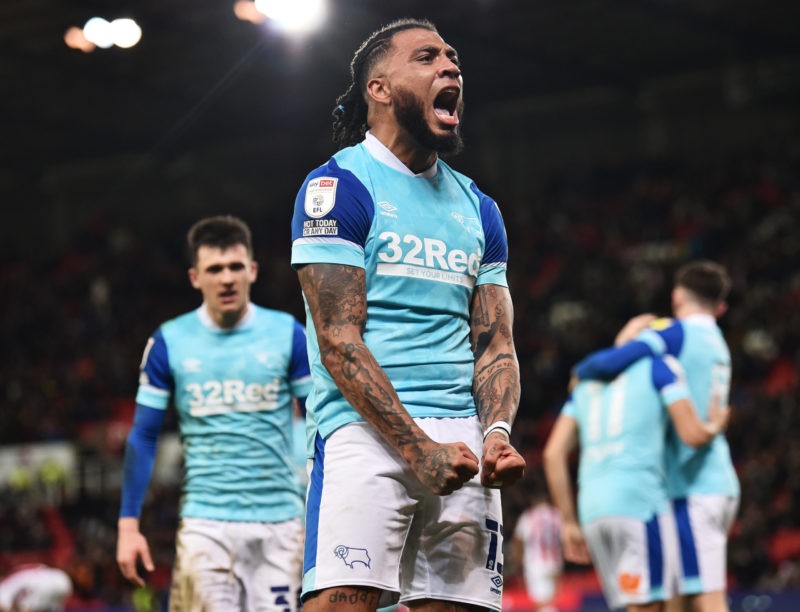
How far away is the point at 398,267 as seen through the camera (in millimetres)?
3502

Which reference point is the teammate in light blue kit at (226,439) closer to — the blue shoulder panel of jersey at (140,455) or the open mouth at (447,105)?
the blue shoulder panel of jersey at (140,455)

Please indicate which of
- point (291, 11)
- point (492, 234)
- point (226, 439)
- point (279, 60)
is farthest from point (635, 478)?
point (279, 60)

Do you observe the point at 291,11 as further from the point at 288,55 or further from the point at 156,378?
the point at 156,378

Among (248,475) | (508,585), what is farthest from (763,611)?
(248,475)

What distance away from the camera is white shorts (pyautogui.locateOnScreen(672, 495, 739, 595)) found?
249 inches

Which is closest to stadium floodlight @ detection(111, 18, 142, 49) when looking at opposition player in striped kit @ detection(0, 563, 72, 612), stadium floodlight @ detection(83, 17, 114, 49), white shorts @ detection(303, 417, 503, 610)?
stadium floodlight @ detection(83, 17, 114, 49)

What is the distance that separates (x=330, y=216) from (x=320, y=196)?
0.24 feet

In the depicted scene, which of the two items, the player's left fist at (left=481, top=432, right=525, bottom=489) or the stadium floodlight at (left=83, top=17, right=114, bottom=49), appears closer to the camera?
the player's left fist at (left=481, top=432, right=525, bottom=489)

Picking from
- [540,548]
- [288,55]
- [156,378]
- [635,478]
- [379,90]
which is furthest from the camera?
[288,55]

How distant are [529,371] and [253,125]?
10643 millimetres

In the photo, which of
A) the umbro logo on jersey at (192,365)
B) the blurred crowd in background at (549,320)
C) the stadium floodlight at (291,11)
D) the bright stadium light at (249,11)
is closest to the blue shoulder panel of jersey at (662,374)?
the umbro logo on jersey at (192,365)

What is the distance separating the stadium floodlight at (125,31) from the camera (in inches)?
672

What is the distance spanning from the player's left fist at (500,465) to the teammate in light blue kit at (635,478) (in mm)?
3229

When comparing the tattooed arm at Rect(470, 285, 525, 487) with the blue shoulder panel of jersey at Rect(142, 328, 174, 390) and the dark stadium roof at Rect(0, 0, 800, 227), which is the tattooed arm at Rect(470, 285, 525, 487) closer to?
the blue shoulder panel of jersey at Rect(142, 328, 174, 390)
